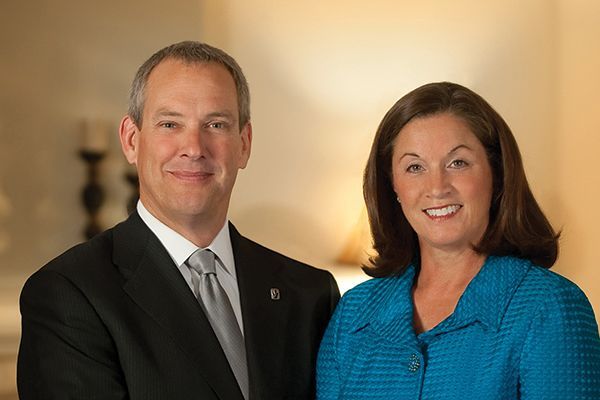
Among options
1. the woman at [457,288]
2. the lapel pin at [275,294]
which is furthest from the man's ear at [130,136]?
the woman at [457,288]

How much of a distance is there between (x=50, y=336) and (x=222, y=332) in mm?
408

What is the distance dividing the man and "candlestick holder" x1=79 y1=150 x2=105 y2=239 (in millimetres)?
2167

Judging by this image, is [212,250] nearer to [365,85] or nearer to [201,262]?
[201,262]

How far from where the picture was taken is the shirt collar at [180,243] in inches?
94.0

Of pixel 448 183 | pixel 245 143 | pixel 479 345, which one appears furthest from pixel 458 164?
pixel 245 143

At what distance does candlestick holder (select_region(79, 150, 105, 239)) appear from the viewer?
465cm

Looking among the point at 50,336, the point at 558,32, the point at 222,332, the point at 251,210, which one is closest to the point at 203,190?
the point at 222,332

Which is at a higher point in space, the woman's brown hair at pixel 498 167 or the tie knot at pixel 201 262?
the woman's brown hair at pixel 498 167

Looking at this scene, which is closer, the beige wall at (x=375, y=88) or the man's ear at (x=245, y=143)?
the man's ear at (x=245, y=143)

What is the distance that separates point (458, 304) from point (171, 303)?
656 mm

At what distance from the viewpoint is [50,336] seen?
6.98 feet

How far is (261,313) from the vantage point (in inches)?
95.7

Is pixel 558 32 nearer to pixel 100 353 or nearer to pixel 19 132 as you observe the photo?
pixel 19 132

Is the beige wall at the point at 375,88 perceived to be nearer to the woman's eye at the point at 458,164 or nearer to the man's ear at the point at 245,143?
the man's ear at the point at 245,143
